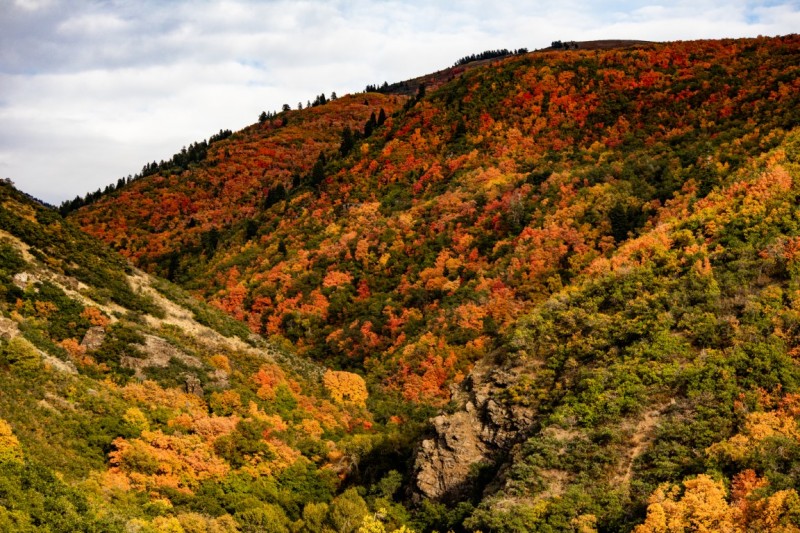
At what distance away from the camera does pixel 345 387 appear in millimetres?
75062

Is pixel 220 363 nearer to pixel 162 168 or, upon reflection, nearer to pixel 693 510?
pixel 693 510

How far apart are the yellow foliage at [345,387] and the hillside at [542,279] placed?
126cm

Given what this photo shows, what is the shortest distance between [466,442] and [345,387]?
27055mm

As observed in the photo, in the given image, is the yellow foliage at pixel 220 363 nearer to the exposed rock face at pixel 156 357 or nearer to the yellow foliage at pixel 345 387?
the exposed rock face at pixel 156 357

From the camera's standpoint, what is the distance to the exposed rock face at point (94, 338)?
55531mm

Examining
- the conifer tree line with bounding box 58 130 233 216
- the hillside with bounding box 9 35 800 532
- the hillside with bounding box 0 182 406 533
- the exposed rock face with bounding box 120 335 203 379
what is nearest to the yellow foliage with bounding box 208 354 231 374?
the hillside with bounding box 0 182 406 533

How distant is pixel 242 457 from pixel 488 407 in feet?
61.0

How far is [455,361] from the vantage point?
75312mm

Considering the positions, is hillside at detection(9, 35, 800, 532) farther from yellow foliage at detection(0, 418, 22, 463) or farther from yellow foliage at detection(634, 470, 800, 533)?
yellow foliage at detection(0, 418, 22, 463)

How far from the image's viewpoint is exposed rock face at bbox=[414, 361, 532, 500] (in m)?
48.7

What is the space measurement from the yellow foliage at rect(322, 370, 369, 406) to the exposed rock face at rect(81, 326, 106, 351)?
2398 centimetres

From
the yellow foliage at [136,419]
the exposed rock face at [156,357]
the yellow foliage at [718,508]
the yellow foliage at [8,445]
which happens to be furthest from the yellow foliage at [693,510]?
the exposed rock face at [156,357]

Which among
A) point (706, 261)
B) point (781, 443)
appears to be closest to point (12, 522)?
point (781, 443)

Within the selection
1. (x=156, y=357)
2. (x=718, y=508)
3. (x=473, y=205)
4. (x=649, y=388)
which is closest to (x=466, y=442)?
(x=649, y=388)
